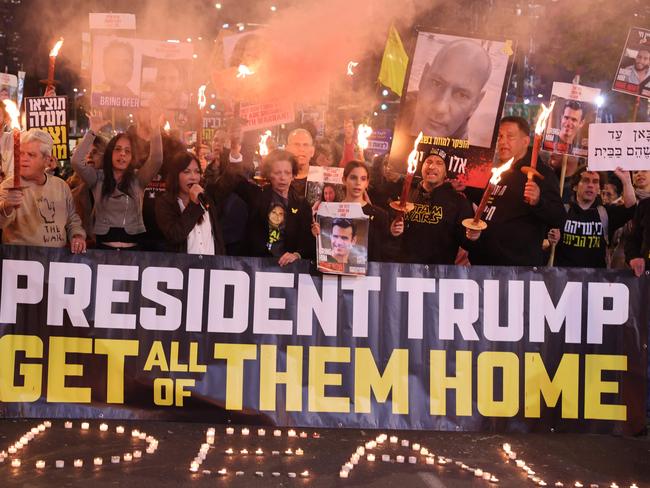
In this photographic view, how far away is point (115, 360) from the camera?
572 centimetres

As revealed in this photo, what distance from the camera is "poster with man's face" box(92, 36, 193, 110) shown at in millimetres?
7887

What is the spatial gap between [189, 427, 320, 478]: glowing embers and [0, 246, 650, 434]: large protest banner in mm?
183

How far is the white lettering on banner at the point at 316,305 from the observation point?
5789 mm

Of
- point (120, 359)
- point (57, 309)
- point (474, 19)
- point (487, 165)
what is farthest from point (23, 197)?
point (474, 19)

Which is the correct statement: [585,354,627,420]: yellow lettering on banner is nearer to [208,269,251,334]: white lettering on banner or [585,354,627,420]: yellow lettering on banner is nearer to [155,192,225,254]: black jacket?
[208,269,251,334]: white lettering on banner

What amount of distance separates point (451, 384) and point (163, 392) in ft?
6.10

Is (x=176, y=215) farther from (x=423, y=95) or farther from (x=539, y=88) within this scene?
(x=539, y=88)

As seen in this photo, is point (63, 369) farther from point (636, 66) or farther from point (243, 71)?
point (636, 66)

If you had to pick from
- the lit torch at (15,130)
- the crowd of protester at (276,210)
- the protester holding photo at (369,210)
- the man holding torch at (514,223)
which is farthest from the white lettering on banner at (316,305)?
the lit torch at (15,130)

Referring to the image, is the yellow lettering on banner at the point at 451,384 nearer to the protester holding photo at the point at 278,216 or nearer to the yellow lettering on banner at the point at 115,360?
the protester holding photo at the point at 278,216

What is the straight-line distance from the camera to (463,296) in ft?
19.1

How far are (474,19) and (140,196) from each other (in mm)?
10577

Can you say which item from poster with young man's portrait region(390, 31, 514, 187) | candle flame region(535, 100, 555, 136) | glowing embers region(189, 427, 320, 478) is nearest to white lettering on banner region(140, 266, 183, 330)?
glowing embers region(189, 427, 320, 478)

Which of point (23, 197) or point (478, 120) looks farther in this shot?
point (478, 120)
